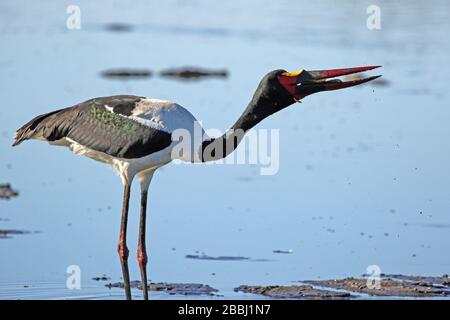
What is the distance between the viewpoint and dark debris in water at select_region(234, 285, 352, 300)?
955cm

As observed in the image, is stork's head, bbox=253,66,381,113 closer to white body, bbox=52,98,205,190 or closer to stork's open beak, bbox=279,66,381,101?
stork's open beak, bbox=279,66,381,101

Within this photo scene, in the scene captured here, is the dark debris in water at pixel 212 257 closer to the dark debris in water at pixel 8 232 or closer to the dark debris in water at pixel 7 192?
the dark debris in water at pixel 8 232

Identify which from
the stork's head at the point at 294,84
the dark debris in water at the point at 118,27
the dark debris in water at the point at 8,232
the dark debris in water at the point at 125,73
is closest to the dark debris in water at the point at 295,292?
the stork's head at the point at 294,84

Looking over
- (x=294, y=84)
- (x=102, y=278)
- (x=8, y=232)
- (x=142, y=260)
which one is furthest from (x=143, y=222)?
(x=8, y=232)

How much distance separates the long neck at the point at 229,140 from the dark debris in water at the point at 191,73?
8.93 m

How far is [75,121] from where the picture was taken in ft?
33.4

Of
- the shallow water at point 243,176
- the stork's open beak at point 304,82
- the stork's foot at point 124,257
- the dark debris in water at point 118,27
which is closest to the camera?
the stork's open beak at point 304,82

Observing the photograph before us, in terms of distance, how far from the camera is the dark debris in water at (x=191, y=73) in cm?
1911

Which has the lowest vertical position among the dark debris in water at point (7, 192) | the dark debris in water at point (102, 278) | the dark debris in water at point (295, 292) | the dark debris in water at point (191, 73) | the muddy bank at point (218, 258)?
the dark debris in water at point (295, 292)

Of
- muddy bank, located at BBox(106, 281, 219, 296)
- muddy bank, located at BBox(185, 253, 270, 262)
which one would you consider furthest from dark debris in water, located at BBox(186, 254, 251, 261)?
muddy bank, located at BBox(106, 281, 219, 296)

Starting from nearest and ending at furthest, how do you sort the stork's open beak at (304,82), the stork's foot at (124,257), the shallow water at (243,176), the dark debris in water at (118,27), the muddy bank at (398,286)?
the muddy bank at (398,286) → the stork's open beak at (304,82) → the stork's foot at (124,257) → the shallow water at (243,176) → the dark debris in water at (118,27)

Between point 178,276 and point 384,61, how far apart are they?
10853 mm

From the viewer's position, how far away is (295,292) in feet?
31.8
